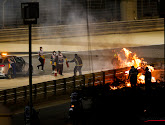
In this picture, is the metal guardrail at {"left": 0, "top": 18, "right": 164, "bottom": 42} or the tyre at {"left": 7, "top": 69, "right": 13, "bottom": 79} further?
the metal guardrail at {"left": 0, "top": 18, "right": 164, "bottom": 42}

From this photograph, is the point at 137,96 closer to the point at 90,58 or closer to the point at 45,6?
the point at 90,58

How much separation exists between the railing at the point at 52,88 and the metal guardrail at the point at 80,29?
9047 millimetres

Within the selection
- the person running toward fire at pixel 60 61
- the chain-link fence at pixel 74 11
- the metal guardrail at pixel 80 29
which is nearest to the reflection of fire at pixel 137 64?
the person running toward fire at pixel 60 61

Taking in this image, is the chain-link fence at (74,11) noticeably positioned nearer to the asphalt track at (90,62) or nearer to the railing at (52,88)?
the asphalt track at (90,62)

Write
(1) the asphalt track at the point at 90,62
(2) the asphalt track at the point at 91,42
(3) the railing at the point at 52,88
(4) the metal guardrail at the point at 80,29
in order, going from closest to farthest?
(3) the railing at the point at 52,88, (1) the asphalt track at the point at 90,62, (2) the asphalt track at the point at 91,42, (4) the metal guardrail at the point at 80,29

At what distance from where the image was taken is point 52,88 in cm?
1247

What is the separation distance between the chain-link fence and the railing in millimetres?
9737

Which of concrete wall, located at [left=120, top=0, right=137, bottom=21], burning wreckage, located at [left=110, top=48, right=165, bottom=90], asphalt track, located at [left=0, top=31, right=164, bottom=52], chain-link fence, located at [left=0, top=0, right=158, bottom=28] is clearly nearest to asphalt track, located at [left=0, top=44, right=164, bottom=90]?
burning wreckage, located at [left=110, top=48, right=165, bottom=90]

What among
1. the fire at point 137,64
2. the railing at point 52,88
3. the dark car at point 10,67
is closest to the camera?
the railing at point 52,88

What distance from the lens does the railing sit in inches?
451

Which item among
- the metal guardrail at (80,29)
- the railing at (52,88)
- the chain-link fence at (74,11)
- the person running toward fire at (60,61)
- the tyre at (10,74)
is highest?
the chain-link fence at (74,11)

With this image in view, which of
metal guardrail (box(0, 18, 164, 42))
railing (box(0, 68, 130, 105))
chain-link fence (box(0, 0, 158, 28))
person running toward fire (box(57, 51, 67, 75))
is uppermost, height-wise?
chain-link fence (box(0, 0, 158, 28))

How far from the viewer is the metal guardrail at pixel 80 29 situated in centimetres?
2205

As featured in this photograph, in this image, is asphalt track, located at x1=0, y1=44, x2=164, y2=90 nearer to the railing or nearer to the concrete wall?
the railing
